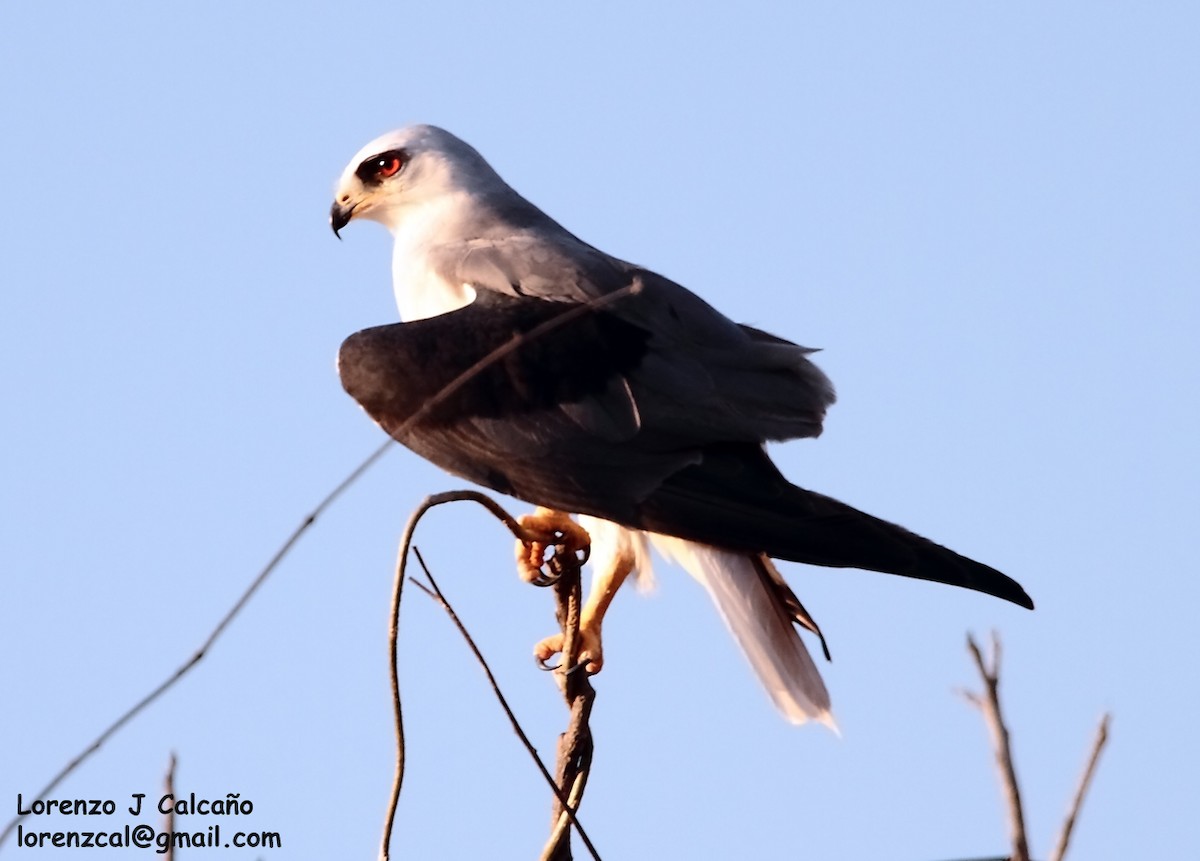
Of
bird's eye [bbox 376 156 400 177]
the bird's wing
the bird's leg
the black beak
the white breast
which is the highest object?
bird's eye [bbox 376 156 400 177]

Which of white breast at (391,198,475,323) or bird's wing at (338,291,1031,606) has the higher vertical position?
white breast at (391,198,475,323)

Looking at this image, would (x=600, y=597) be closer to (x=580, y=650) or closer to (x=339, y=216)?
(x=580, y=650)

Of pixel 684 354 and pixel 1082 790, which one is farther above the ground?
pixel 684 354

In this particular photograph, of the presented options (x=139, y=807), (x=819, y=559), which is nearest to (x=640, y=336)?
(x=819, y=559)

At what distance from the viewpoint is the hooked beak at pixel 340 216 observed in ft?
18.0

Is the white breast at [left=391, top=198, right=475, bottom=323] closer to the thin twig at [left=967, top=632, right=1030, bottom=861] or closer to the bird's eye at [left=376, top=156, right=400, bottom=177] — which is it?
the bird's eye at [left=376, top=156, right=400, bottom=177]

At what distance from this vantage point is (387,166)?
539cm

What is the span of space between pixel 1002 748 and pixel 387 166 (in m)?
4.24

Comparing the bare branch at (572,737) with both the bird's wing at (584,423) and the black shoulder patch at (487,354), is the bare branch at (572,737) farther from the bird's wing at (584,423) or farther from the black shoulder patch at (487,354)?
the black shoulder patch at (487,354)

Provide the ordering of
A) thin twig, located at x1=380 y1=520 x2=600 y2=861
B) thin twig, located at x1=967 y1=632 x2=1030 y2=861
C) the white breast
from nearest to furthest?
1. thin twig, located at x1=967 y1=632 x2=1030 y2=861
2. thin twig, located at x1=380 y1=520 x2=600 y2=861
3. the white breast

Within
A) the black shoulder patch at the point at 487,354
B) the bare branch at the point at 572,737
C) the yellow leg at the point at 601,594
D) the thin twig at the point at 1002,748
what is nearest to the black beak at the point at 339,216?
the black shoulder patch at the point at 487,354

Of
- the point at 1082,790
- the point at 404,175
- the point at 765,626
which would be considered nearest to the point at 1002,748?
the point at 1082,790

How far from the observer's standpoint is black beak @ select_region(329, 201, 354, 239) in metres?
5.49

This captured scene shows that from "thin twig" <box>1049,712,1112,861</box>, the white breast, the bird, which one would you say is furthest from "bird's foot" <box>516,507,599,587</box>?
"thin twig" <box>1049,712,1112,861</box>
